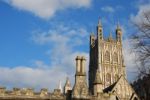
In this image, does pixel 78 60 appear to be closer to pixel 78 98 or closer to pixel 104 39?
pixel 78 98

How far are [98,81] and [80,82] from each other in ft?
11.0

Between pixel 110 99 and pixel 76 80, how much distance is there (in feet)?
11.8

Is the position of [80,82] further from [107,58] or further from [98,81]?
[107,58]

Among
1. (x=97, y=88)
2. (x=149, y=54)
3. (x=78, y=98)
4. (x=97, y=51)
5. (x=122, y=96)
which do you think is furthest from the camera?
(x=97, y=51)

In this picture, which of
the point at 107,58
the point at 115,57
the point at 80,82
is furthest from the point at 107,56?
the point at 80,82

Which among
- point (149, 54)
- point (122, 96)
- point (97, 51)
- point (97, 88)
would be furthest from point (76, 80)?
point (97, 51)

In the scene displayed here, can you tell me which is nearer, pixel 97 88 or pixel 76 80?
pixel 76 80

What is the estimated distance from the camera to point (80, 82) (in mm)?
26719

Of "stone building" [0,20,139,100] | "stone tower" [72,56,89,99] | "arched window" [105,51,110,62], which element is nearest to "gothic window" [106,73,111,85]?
"stone building" [0,20,139,100]

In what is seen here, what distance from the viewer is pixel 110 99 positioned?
27.4 metres

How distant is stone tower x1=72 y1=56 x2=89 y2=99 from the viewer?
1030 inches

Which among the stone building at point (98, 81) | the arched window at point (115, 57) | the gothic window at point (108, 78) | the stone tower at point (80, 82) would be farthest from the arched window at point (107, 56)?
the stone tower at point (80, 82)

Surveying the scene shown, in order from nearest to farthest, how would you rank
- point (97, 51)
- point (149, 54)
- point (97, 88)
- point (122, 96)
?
point (149, 54)
point (97, 88)
point (122, 96)
point (97, 51)

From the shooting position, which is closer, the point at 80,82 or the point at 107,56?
the point at 80,82
